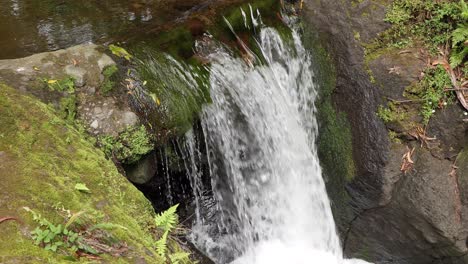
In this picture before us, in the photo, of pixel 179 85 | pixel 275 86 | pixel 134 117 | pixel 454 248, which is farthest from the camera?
pixel 275 86

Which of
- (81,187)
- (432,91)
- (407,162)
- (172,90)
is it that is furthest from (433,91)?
(81,187)

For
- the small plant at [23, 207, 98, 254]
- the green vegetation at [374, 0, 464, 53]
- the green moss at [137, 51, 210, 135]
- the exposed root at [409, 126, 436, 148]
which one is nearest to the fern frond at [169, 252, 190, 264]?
the small plant at [23, 207, 98, 254]

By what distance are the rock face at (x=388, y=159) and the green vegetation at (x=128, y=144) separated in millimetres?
3045

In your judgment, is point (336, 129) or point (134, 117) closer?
point (134, 117)

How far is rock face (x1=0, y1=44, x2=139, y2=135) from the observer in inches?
158

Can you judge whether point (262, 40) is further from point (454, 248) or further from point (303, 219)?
point (454, 248)

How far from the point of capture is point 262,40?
20.1 feet

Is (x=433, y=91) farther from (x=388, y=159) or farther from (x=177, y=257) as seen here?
(x=177, y=257)

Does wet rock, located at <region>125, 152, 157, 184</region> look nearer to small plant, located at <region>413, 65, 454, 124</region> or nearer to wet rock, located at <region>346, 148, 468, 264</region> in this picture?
wet rock, located at <region>346, 148, 468, 264</region>

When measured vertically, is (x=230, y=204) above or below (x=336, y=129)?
below

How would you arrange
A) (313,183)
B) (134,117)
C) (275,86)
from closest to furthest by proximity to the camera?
(134,117)
(275,86)
(313,183)

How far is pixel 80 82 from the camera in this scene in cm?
426

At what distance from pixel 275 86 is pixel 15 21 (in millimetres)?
4041

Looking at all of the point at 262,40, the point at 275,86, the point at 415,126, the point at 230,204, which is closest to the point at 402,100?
the point at 415,126
